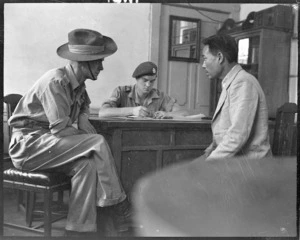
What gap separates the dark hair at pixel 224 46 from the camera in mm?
1574

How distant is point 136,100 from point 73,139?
22.6 inches

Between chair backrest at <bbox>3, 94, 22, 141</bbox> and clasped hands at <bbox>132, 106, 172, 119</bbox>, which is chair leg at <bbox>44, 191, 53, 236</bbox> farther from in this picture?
clasped hands at <bbox>132, 106, 172, 119</bbox>

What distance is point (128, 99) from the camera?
2.04m

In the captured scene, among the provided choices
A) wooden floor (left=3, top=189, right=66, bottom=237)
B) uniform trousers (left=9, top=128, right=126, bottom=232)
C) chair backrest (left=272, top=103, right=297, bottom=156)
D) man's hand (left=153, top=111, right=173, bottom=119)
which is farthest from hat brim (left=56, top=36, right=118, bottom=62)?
chair backrest (left=272, top=103, right=297, bottom=156)

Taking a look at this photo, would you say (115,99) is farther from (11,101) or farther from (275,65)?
(275,65)

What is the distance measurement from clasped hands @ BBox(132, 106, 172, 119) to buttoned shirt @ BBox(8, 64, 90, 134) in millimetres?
361

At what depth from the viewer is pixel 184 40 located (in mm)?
1825

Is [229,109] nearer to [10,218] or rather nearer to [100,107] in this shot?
[100,107]

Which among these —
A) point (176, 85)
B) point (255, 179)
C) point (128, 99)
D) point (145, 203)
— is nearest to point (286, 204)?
point (255, 179)

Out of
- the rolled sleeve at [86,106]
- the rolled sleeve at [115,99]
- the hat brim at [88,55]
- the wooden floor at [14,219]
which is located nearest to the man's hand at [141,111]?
the rolled sleeve at [115,99]

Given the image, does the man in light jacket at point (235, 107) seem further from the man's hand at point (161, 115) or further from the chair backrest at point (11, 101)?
the chair backrest at point (11, 101)

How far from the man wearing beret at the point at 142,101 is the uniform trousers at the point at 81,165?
26 centimetres

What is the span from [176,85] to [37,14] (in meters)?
0.72

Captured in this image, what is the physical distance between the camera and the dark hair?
1574 mm
